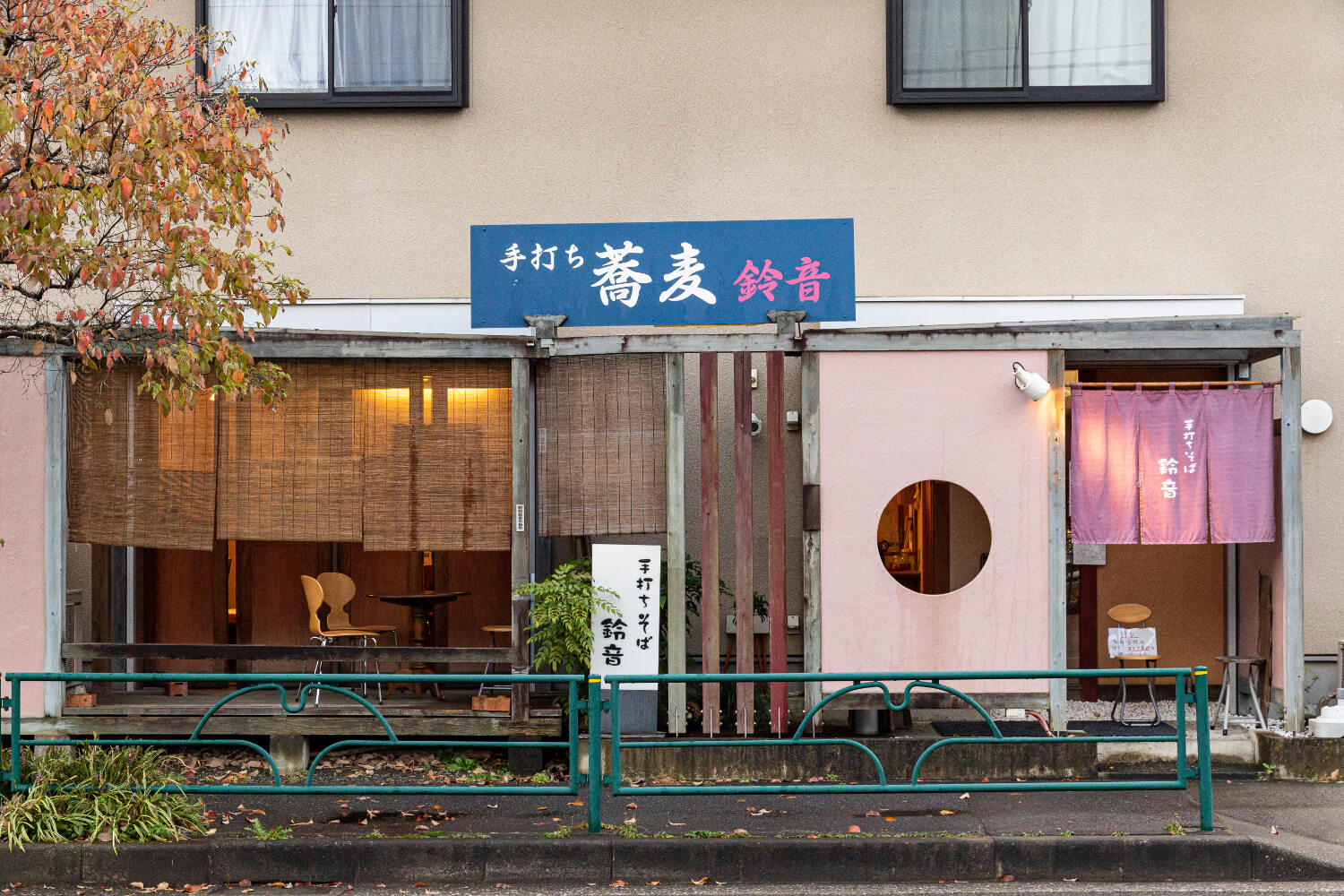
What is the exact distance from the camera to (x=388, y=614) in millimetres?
11648

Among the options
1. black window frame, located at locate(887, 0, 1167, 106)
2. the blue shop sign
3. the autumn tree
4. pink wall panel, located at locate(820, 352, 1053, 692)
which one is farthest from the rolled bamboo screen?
black window frame, located at locate(887, 0, 1167, 106)

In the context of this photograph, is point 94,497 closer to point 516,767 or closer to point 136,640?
point 136,640

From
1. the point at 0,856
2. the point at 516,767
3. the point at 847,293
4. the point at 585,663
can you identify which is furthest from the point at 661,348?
the point at 0,856

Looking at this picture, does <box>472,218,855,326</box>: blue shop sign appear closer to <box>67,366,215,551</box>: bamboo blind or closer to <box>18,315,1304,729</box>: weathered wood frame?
<box>18,315,1304,729</box>: weathered wood frame

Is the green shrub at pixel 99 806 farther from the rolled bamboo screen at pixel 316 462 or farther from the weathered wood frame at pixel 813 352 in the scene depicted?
the rolled bamboo screen at pixel 316 462

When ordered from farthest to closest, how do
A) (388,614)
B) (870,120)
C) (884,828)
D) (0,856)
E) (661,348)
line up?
1. (388,614)
2. (870,120)
3. (661,348)
4. (884,828)
5. (0,856)

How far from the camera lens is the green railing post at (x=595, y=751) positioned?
6.83m

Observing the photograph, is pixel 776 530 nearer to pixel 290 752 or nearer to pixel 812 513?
pixel 812 513

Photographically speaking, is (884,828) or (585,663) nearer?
(884,828)

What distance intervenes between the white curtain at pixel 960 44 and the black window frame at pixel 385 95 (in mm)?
4262

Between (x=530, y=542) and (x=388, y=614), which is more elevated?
(x=530, y=542)

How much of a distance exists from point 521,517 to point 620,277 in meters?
2.10

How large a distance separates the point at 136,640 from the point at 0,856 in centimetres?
472

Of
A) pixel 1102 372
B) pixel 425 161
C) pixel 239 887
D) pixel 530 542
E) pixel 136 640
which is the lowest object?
pixel 239 887
